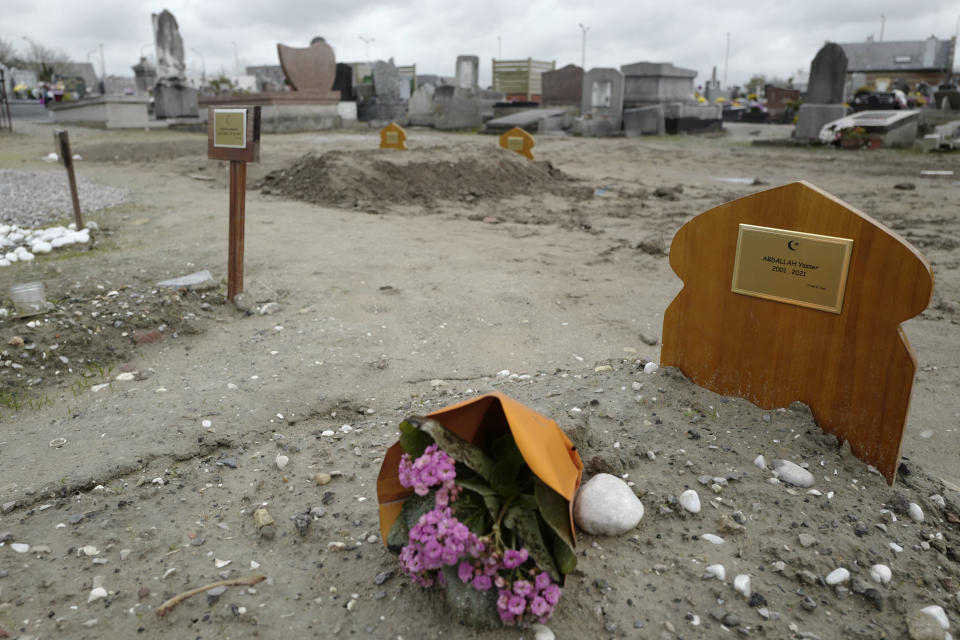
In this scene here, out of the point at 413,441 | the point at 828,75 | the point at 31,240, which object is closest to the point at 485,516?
the point at 413,441

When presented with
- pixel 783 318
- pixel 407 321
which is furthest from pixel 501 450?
pixel 407 321

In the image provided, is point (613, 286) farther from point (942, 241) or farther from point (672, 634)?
point (672, 634)

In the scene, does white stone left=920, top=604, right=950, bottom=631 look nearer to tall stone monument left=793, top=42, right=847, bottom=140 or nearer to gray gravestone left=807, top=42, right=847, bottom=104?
tall stone monument left=793, top=42, right=847, bottom=140

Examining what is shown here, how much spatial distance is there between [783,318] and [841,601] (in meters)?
1.09

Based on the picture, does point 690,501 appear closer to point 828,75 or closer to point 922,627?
point 922,627

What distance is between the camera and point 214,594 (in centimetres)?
194

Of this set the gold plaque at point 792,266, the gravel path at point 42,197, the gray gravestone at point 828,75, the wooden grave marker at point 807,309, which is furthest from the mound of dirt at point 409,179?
the gray gravestone at point 828,75

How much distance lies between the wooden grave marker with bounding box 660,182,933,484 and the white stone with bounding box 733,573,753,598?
33.5 inches

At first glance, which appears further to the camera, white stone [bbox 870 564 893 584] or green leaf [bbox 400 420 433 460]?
white stone [bbox 870 564 893 584]

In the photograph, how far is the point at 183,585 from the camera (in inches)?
79.2

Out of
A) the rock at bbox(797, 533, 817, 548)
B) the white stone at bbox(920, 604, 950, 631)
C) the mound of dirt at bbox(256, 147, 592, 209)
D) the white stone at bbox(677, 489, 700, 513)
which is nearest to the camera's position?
the white stone at bbox(920, 604, 950, 631)

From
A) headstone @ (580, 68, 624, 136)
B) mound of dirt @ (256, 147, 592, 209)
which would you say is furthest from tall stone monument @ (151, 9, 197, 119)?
mound of dirt @ (256, 147, 592, 209)

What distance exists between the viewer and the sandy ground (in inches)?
74.6

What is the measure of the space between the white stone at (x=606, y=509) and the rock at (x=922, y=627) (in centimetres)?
74
